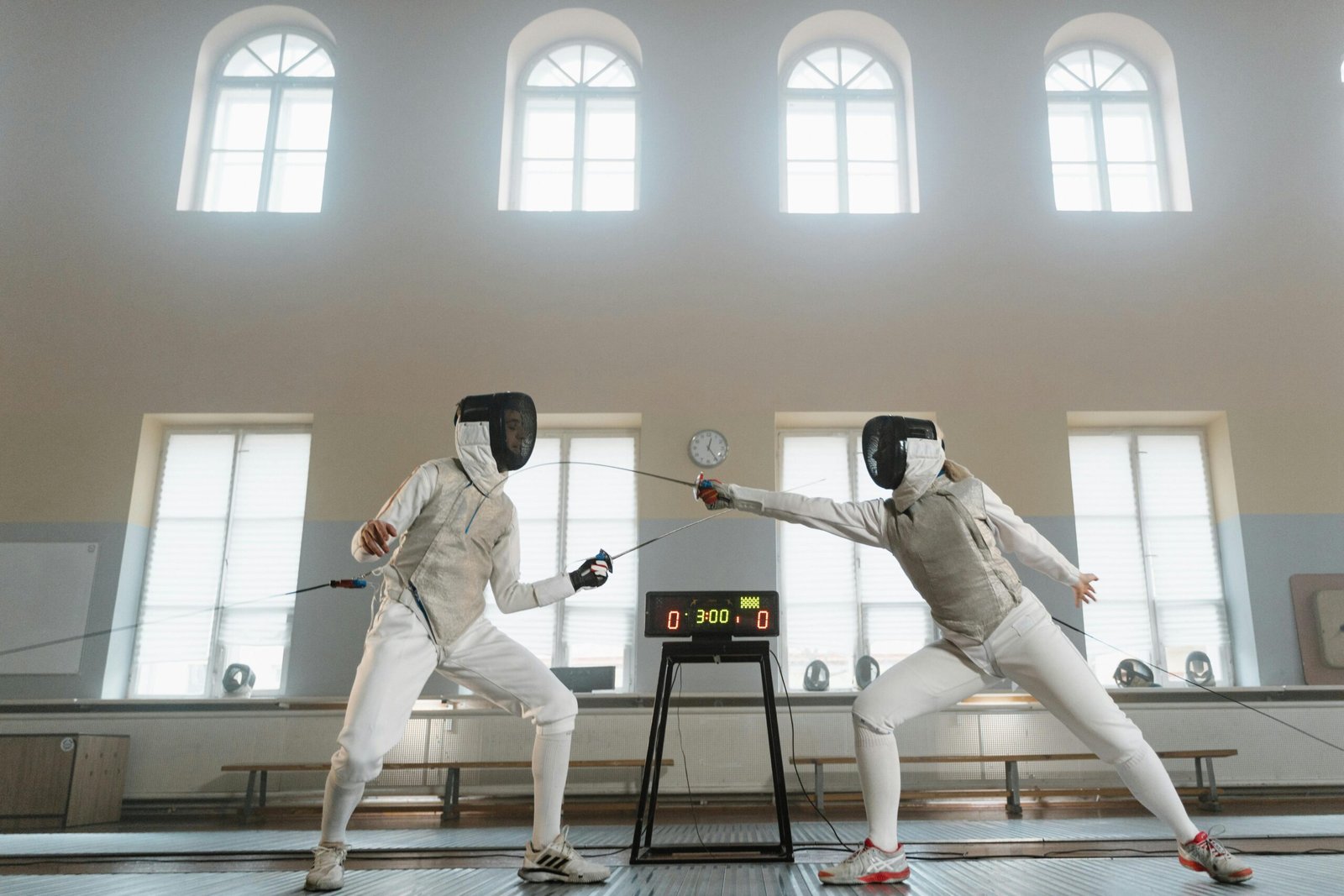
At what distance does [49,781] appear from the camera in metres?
4.72

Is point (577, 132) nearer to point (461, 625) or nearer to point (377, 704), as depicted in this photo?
point (461, 625)

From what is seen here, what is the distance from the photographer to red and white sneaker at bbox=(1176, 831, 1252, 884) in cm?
254

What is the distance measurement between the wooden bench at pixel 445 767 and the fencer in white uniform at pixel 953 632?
216 cm

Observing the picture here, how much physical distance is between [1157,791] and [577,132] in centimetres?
547

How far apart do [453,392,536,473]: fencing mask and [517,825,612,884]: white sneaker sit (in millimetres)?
1200

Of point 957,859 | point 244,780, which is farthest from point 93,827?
point 957,859

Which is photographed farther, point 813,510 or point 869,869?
point 813,510

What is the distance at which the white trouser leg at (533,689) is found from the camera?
2.89 meters

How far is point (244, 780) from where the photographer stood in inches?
207

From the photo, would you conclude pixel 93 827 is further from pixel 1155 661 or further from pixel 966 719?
pixel 1155 661

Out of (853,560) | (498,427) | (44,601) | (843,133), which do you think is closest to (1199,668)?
(853,560)

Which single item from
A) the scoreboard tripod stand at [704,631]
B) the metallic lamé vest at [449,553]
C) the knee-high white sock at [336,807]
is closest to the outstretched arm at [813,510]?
the scoreboard tripod stand at [704,631]

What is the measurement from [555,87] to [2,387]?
163 inches

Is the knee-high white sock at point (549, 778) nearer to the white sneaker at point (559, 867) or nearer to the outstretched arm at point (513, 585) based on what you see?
the white sneaker at point (559, 867)
